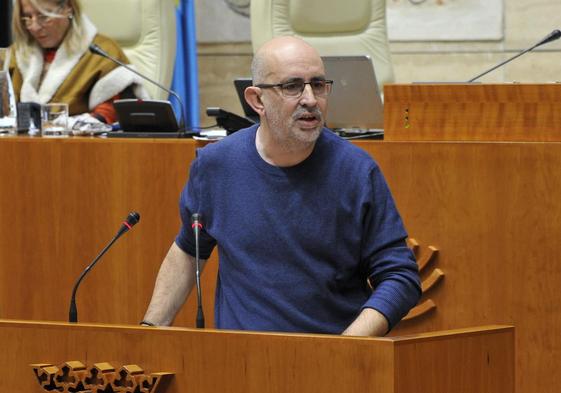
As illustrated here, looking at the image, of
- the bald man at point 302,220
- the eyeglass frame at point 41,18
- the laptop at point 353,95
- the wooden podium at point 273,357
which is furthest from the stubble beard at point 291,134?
the eyeglass frame at point 41,18

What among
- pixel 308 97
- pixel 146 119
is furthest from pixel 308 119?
pixel 146 119

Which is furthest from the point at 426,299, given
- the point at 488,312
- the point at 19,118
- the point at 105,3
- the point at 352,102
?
the point at 105,3

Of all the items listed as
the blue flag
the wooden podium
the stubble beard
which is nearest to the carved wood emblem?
the wooden podium

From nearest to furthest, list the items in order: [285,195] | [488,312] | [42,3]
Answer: [285,195], [488,312], [42,3]

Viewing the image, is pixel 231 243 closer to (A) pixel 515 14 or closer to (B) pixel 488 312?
(B) pixel 488 312

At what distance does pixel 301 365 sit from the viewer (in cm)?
222

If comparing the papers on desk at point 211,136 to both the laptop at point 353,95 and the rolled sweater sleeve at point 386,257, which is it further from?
the rolled sweater sleeve at point 386,257

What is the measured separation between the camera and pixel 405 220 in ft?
12.0

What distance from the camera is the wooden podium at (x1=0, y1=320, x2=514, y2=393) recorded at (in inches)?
86.1

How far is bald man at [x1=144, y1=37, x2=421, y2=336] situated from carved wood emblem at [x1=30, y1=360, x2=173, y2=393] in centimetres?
57

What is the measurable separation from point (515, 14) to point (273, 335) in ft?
15.8

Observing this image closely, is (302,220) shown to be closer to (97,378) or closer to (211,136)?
(97,378)

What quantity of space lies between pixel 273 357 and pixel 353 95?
2.06m

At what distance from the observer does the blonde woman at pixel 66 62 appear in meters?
5.27
